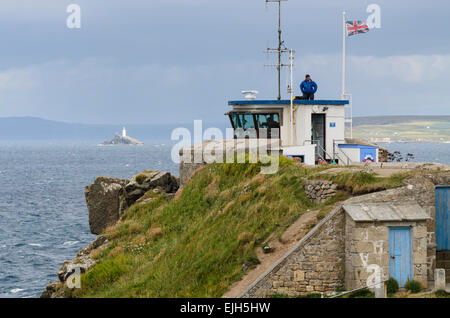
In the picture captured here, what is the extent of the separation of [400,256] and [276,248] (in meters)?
3.97

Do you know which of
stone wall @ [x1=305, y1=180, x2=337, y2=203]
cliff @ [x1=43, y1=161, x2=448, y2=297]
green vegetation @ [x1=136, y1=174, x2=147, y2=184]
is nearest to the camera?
cliff @ [x1=43, y1=161, x2=448, y2=297]

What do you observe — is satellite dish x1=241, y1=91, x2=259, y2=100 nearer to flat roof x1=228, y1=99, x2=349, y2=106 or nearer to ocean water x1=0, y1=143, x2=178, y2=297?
flat roof x1=228, y1=99, x2=349, y2=106

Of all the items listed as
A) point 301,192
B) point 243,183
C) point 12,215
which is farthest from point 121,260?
point 12,215

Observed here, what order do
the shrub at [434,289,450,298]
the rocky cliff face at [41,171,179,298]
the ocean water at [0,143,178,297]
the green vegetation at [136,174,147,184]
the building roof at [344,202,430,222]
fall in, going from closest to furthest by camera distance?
the shrub at [434,289,450,298] < the building roof at [344,202,430,222] < the rocky cliff face at [41,171,179,298] < the green vegetation at [136,174,147,184] < the ocean water at [0,143,178,297]

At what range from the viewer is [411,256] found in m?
21.0

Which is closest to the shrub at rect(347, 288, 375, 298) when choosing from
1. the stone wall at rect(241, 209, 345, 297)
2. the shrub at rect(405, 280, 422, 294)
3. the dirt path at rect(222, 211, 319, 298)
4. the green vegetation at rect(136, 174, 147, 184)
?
the stone wall at rect(241, 209, 345, 297)

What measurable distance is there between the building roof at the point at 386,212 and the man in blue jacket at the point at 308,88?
15473mm

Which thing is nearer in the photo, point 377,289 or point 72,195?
point 377,289

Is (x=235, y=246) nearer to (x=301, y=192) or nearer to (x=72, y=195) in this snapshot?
(x=301, y=192)

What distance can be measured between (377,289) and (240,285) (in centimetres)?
419

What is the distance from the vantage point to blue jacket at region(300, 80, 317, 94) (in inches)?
1432

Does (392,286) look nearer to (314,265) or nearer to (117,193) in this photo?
(314,265)

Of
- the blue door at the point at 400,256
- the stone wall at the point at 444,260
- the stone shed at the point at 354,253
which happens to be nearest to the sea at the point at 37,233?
the stone shed at the point at 354,253

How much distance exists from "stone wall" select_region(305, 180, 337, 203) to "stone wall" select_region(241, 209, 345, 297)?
292cm
